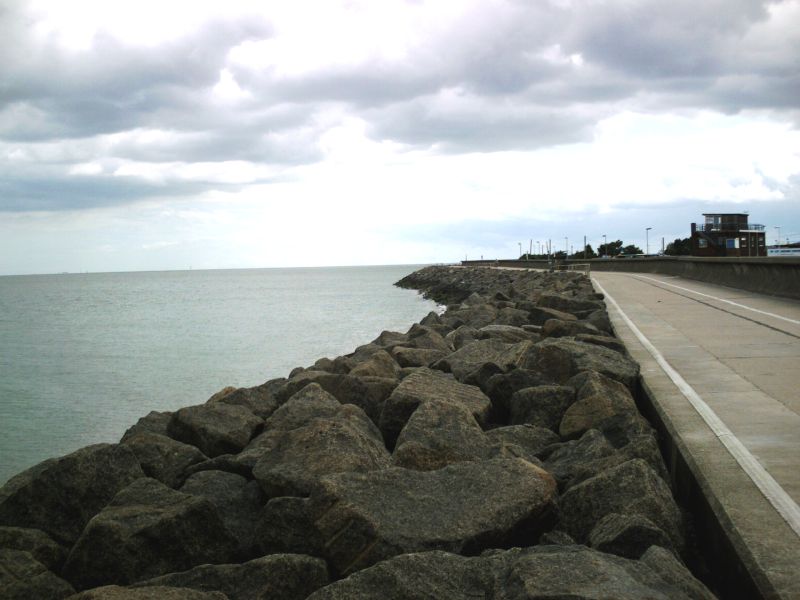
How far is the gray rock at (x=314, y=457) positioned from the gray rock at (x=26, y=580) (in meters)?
1.29

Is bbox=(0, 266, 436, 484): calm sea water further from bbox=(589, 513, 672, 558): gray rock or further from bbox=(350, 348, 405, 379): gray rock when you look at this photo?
bbox=(589, 513, 672, 558): gray rock

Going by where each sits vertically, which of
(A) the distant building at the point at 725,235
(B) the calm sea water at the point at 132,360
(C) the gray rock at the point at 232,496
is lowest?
(B) the calm sea water at the point at 132,360

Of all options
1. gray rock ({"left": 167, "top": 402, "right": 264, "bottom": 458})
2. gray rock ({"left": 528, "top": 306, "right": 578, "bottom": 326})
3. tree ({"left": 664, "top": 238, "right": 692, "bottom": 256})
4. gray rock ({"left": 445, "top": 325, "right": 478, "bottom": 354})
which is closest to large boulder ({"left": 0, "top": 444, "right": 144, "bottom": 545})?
gray rock ({"left": 167, "top": 402, "right": 264, "bottom": 458})

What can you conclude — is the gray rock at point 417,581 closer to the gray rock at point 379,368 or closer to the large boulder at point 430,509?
the large boulder at point 430,509

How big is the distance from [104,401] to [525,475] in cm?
1510

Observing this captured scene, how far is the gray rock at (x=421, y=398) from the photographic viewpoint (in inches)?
270

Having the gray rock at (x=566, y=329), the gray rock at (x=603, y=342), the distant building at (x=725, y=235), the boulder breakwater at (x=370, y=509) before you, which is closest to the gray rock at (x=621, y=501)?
the boulder breakwater at (x=370, y=509)

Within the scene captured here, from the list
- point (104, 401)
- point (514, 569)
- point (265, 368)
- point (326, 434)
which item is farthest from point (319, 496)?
point (265, 368)

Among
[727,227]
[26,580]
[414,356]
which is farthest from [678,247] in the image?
[26,580]

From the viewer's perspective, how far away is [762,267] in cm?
2061

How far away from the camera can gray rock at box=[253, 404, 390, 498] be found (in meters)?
5.02

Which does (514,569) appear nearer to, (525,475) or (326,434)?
(525,475)

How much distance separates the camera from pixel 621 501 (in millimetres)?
4223

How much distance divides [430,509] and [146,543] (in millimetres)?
1559
